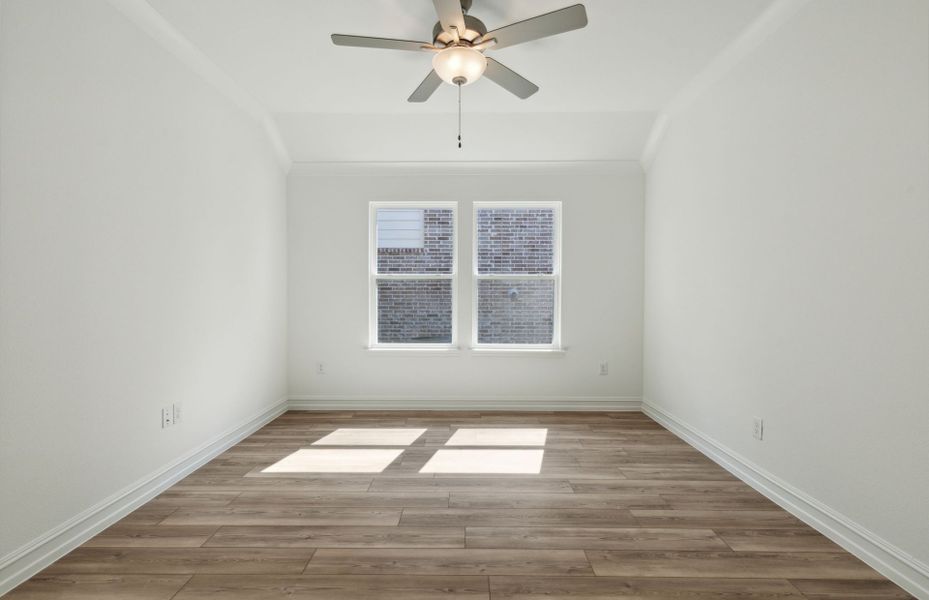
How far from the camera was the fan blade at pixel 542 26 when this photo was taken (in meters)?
1.97

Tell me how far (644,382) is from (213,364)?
12.0 feet

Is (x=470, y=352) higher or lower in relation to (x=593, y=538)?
higher

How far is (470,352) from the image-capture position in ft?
14.6

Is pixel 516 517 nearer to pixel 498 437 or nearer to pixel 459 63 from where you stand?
pixel 498 437

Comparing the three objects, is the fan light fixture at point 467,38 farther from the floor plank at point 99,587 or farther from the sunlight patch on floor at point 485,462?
the floor plank at point 99,587

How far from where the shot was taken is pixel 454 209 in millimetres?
4512

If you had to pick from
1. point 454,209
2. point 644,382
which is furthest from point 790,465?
point 454,209

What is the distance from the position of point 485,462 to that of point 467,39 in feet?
8.18

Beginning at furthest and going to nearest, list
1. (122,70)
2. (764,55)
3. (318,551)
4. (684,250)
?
(684,250) < (764,55) < (122,70) < (318,551)

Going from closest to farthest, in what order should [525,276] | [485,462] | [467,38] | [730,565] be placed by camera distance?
[730,565] → [467,38] → [485,462] → [525,276]

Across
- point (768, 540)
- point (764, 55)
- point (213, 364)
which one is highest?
point (764, 55)

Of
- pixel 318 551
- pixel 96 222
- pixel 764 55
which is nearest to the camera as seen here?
pixel 318 551

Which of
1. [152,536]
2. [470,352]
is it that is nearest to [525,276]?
[470,352]

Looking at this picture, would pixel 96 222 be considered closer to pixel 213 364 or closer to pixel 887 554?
pixel 213 364
